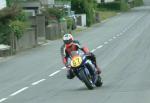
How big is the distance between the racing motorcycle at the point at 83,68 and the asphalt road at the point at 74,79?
285 mm

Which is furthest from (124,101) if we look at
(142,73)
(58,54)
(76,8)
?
(76,8)

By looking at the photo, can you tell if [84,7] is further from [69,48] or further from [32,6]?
[69,48]

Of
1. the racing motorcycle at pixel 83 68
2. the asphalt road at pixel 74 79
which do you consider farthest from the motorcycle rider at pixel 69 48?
the asphalt road at pixel 74 79

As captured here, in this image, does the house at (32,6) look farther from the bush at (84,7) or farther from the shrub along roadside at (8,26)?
the shrub along roadside at (8,26)

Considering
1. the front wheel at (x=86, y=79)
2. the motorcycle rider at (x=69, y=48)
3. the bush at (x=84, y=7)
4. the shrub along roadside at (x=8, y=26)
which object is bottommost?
the bush at (x=84, y=7)

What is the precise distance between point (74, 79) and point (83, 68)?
366cm

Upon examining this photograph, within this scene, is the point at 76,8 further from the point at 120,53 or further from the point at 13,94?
the point at 13,94

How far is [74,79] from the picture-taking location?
21.9m

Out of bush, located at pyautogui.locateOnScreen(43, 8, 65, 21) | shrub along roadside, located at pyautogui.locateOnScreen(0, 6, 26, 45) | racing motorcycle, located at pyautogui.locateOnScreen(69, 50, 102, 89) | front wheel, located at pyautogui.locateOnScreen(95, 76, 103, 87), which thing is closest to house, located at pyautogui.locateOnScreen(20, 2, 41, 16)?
bush, located at pyautogui.locateOnScreen(43, 8, 65, 21)

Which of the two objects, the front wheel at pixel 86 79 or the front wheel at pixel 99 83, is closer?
the front wheel at pixel 86 79

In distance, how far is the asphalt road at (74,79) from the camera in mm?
16500

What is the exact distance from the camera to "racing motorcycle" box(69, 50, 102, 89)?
1816cm

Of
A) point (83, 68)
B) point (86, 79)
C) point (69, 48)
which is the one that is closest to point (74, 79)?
point (69, 48)

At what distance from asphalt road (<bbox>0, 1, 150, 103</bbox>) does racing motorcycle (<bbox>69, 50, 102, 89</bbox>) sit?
0.29 meters
